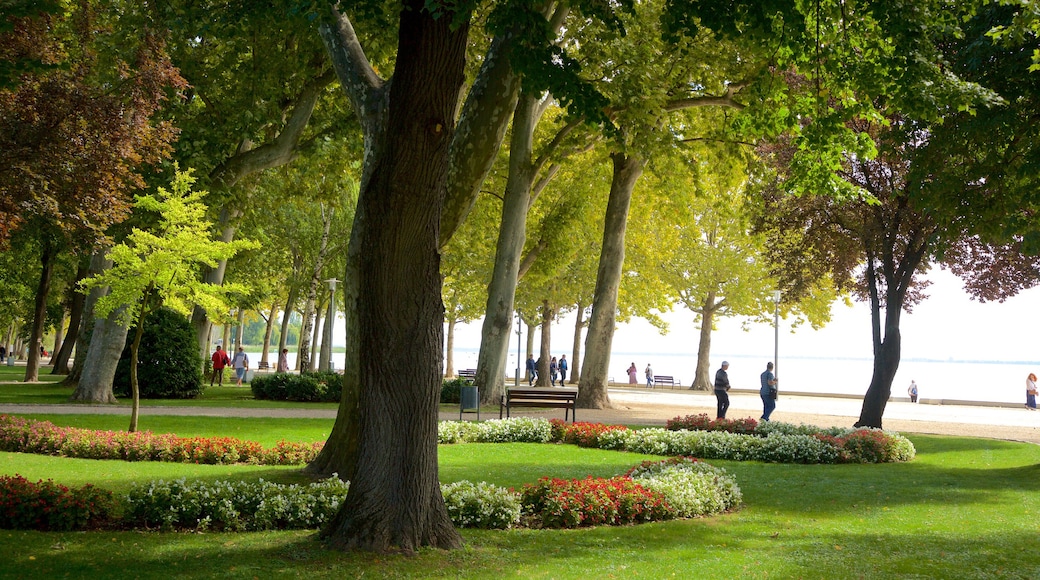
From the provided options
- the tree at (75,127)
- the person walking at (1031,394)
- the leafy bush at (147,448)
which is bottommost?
the leafy bush at (147,448)

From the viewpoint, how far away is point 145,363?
24109mm

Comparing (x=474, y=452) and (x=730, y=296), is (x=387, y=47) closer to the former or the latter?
(x=474, y=452)

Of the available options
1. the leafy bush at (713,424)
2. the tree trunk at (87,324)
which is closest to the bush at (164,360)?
the tree trunk at (87,324)

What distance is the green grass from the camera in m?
6.80

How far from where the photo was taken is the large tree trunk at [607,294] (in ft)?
87.5

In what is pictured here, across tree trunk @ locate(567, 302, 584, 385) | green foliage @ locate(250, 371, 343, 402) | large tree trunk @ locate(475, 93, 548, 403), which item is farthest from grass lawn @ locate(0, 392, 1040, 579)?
tree trunk @ locate(567, 302, 584, 385)

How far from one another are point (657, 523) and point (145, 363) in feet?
61.8

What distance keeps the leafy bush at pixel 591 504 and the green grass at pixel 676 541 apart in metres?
0.32

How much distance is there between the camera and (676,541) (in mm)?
8656

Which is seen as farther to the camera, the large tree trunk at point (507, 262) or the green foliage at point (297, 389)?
the green foliage at point (297, 389)

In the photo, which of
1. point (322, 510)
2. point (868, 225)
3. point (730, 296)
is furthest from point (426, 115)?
point (730, 296)

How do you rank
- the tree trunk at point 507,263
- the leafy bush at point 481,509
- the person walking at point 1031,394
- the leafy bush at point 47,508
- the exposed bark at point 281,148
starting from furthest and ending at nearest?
the person walking at point 1031,394, the tree trunk at point 507,263, the exposed bark at point 281,148, the leafy bush at point 481,509, the leafy bush at point 47,508

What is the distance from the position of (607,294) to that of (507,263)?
417cm

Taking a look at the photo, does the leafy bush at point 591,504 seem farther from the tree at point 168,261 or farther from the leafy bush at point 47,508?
the tree at point 168,261
